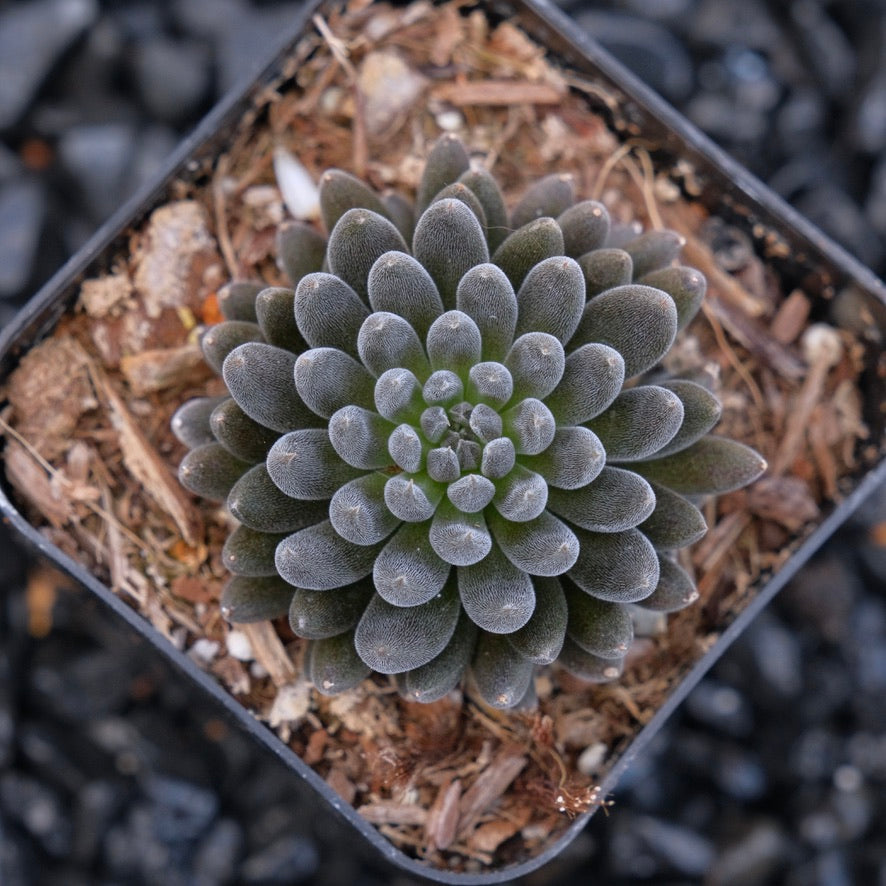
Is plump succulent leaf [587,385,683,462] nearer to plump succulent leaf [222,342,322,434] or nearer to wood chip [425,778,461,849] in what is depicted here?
plump succulent leaf [222,342,322,434]

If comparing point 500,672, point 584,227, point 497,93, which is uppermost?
point 497,93

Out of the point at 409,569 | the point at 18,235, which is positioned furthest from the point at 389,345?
the point at 18,235

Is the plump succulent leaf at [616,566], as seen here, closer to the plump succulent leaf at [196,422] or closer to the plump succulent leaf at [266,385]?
the plump succulent leaf at [266,385]

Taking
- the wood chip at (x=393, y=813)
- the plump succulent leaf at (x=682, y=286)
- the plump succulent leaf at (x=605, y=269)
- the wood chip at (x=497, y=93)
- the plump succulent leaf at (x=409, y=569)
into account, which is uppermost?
the wood chip at (x=497, y=93)

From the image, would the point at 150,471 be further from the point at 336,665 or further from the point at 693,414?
the point at 693,414

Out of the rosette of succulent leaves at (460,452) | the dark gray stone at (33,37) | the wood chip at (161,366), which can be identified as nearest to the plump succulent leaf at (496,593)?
the rosette of succulent leaves at (460,452)

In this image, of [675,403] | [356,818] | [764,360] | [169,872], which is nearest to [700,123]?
[764,360]
